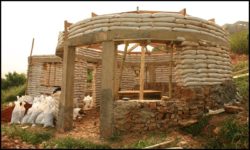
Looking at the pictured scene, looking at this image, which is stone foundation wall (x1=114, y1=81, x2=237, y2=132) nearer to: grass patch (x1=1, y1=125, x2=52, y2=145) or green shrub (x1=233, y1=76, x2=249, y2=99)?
grass patch (x1=1, y1=125, x2=52, y2=145)

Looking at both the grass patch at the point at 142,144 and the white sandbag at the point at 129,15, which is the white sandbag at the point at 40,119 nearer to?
the grass patch at the point at 142,144

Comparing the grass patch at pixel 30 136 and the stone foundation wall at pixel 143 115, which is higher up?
the stone foundation wall at pixel 143 115

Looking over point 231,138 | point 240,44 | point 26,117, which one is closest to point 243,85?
point 231,138

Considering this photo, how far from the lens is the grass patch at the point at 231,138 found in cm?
686

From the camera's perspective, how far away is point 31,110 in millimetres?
11258

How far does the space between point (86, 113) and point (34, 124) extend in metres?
2.66

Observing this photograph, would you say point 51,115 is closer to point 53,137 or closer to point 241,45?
point 53,137

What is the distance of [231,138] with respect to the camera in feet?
23.7

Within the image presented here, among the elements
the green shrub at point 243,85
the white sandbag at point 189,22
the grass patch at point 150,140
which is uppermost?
the white sandbag at point 189,22

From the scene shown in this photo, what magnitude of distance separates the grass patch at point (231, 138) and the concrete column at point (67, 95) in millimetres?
4691

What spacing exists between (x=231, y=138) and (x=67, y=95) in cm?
531

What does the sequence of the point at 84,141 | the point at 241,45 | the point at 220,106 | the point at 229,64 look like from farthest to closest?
1. the point at 241,45
2. the point at 229,64
3. the point at 220,106
4. the point at 84,141

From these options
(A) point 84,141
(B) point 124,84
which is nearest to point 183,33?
(A) point 84,141

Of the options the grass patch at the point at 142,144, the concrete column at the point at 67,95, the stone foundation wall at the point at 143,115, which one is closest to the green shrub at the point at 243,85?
the stone foundation wall at the point at 143,115
